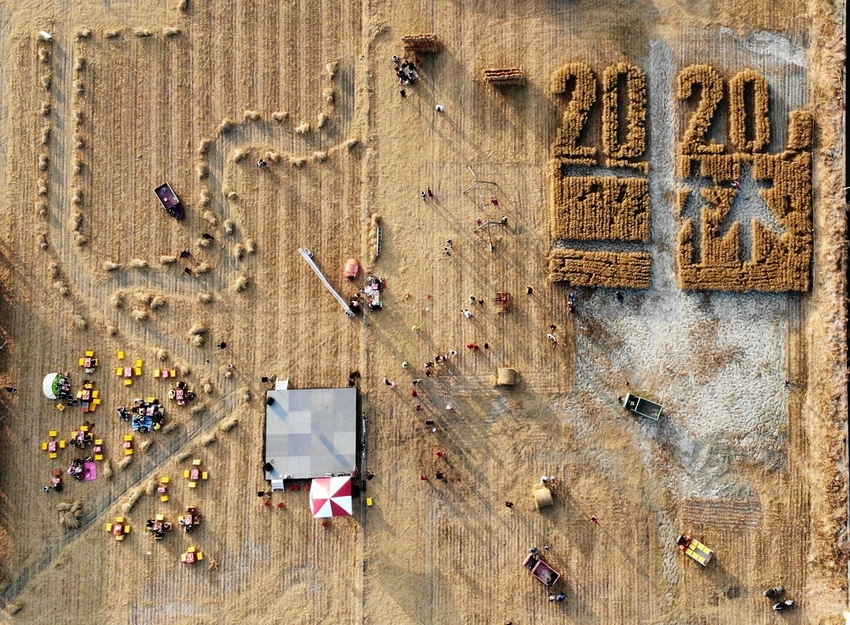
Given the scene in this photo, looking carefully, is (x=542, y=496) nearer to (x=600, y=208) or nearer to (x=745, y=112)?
(x=600, y=208)

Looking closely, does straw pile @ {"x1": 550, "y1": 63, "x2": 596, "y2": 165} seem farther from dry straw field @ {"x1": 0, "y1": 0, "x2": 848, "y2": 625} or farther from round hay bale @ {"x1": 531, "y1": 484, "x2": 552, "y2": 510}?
round hay bale @ {"x1": 531, "y1": 484, "x2": 552, "y2": 510}

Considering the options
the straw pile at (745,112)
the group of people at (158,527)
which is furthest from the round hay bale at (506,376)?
the group of people at (158,527)

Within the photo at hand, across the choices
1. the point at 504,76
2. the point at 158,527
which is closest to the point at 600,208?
the point at 504,76

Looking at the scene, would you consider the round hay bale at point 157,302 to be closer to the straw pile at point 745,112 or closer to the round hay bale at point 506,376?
the round hay bale at point 506,376

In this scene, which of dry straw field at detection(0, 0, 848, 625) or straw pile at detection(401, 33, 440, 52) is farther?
straw pile at detection(401, 33, 440, 52)

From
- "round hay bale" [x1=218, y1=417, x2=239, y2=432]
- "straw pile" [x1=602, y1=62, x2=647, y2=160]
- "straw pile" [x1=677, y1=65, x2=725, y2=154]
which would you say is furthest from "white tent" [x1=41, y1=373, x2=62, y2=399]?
"straw pile" [x1=677, y1=65, x2=725, y2=154]

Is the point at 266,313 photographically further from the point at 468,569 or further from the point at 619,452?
the point at 619,452

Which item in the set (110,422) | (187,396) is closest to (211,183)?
(187,396)
